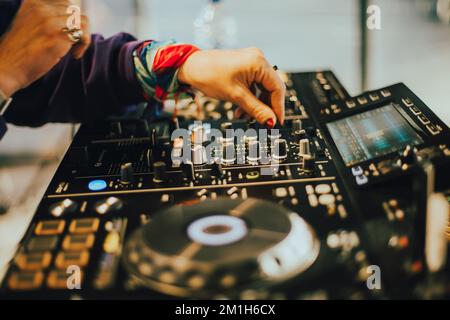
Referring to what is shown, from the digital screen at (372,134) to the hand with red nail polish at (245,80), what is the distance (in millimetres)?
128

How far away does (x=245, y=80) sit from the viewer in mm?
1144

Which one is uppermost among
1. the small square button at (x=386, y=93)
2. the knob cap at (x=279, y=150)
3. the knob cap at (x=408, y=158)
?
the small square button at (x=386, y=93)

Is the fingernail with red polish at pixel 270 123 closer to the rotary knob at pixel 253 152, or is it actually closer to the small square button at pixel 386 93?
the rotary knob at pixel 253 152

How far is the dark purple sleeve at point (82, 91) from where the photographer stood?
1381 millimetres

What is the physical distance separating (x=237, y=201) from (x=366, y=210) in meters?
0.18

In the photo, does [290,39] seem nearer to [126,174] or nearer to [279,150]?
[279,150]

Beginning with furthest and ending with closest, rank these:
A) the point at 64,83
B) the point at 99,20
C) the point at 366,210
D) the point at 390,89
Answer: the point at 99,20
the point at 64,83
the point at 390,89
the point at 366,210

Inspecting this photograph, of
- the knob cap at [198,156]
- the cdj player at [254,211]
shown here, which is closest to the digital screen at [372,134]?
the cdj player at [254,211]

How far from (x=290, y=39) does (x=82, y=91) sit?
2571 mm

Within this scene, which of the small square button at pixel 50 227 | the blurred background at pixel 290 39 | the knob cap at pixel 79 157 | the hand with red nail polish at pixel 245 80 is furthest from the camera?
the blurred background at pixel 290 39

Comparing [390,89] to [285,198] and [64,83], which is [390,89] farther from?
[64,83]

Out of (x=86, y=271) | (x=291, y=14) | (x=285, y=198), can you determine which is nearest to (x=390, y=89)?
(x=285, y=198)

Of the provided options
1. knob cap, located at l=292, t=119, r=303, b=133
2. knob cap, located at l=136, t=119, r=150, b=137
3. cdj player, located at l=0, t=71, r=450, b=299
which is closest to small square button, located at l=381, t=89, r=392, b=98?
cdj player, located at l=0, t=71, r=450, b=299
